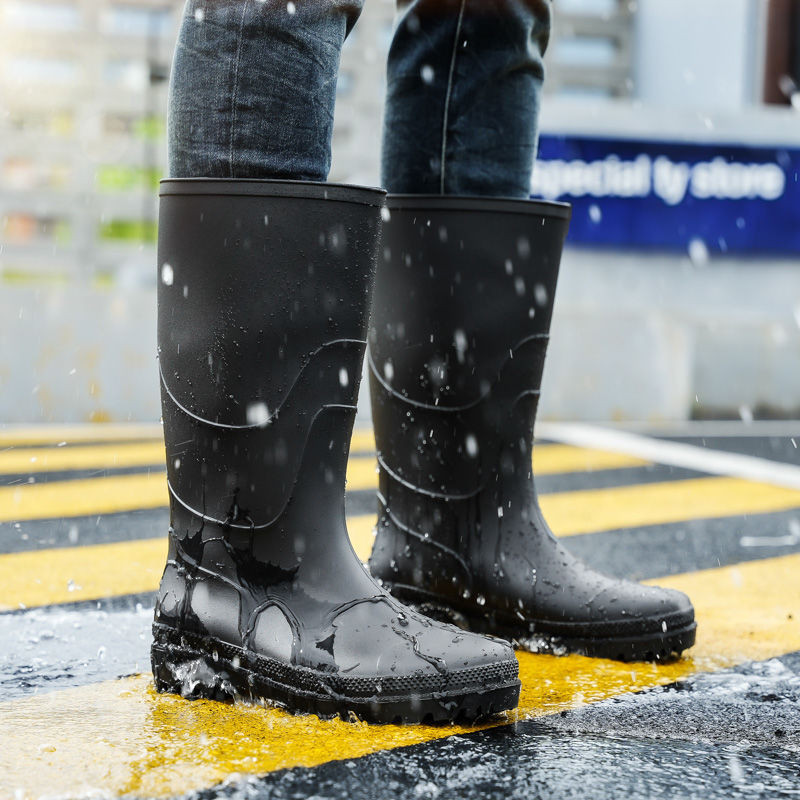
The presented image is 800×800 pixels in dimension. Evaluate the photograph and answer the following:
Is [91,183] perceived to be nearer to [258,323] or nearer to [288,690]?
[258,323]

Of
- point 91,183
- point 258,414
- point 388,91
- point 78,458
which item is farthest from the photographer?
point 91,183

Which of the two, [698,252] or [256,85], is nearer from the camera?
[256,85]

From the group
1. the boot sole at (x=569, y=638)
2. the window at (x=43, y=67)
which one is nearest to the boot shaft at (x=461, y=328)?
the boot sole at (x=569, y=638)

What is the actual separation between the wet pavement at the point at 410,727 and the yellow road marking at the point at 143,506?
0.01 m

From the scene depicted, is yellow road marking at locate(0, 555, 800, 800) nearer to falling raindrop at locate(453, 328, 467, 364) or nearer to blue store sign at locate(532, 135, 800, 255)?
falling raindrop at locate(453, 328, 467, 364)

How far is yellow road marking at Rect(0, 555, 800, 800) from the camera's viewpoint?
3.57ft

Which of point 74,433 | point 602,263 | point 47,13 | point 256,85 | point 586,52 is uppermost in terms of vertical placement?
point 47,13

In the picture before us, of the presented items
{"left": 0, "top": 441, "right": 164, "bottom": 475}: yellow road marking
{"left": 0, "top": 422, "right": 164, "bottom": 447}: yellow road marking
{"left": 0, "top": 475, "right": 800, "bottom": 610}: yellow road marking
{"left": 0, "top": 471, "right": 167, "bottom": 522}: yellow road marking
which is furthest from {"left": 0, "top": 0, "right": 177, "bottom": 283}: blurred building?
{"left": 0, "top": 475, "right": 800, "bottom": 610}: yellow road marking

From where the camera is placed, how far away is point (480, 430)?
163cm

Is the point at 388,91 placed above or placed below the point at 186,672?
above

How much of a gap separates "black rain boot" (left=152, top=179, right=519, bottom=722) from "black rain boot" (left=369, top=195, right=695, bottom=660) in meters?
0.26

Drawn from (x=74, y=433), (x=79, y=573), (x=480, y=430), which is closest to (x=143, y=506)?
(x=79, y=573)

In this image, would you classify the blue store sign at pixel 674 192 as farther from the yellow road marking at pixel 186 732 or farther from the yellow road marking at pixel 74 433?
the yellow road marking at pixel 186 732

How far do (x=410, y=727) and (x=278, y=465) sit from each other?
31 cm
